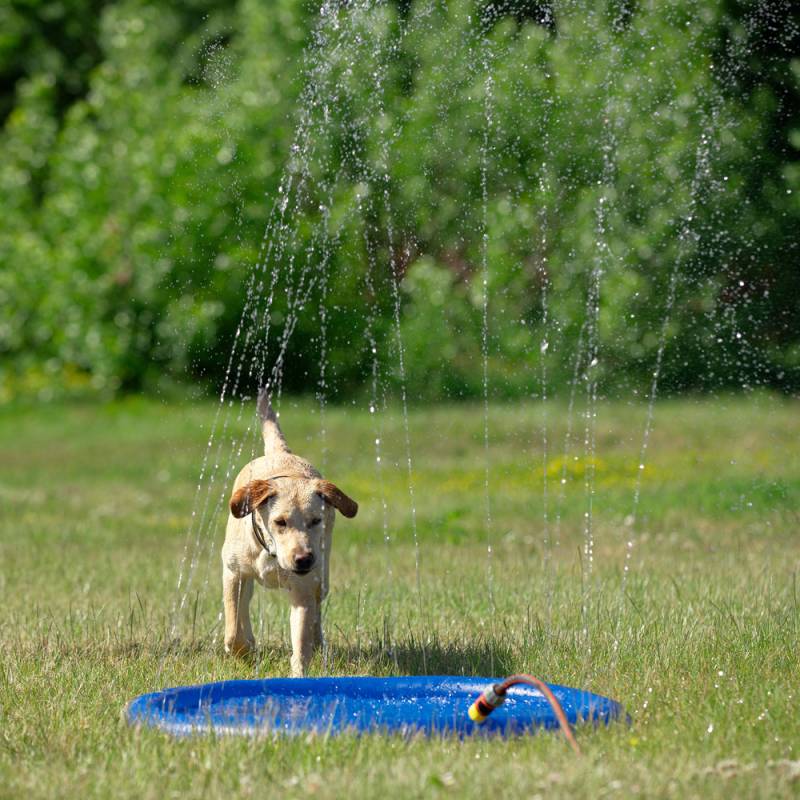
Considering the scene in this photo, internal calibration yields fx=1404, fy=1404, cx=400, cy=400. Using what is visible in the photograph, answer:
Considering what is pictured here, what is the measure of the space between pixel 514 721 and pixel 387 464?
10.5 metres

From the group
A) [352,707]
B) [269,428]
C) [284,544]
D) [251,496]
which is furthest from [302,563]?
[269,428]

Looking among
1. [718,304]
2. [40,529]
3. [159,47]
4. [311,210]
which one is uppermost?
[159,47]

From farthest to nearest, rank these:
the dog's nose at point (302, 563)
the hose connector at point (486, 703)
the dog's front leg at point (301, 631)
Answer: the dog's front leg at point (301, 631)
the dog's nose at point (302, 563)
the hose connector at point (486, 703)

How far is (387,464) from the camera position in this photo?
15.1 meters

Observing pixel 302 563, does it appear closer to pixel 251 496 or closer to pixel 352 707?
pixel 251 496

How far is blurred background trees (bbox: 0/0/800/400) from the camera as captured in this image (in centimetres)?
1758

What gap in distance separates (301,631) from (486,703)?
1.51 meters

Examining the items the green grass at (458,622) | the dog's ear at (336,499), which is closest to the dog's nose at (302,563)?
the dog's ear at (336,499)

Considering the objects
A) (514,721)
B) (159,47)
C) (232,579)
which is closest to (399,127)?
(159,47)

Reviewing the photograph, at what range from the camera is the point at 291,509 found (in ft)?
18.7

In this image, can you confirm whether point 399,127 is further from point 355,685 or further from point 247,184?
point 355,685

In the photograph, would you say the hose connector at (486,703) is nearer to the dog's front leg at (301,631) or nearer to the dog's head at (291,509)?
the dog's head at (291,509)

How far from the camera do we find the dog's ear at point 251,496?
5.73m

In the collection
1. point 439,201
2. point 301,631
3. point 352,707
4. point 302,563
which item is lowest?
point 352,707
